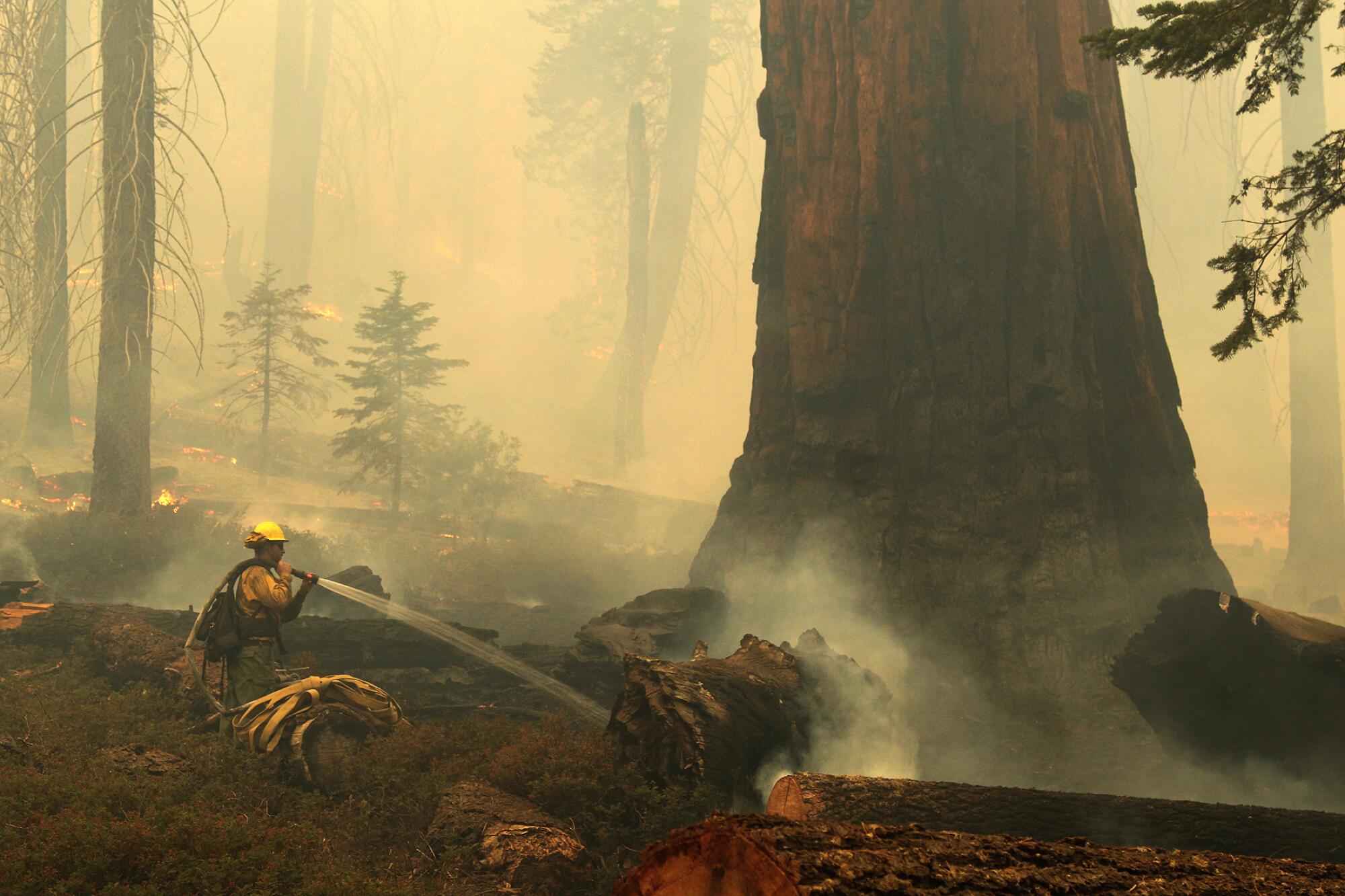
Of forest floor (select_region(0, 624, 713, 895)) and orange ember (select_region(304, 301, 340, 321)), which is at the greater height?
orange ember (select_region(304, 301, 340, 321))

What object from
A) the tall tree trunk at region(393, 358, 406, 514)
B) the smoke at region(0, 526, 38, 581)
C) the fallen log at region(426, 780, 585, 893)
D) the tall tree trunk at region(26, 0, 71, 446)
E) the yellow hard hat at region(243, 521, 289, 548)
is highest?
the tall tree trunk at region(26, 0, 71, 446)

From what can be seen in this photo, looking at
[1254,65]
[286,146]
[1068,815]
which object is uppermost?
[286,146]

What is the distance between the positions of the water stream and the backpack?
3.08ft

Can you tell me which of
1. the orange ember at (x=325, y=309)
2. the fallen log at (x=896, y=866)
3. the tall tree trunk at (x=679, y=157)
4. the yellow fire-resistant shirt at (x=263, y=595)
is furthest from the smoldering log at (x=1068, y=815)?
the orange ember at (x=325, y=309)

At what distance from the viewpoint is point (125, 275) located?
51.0 feet

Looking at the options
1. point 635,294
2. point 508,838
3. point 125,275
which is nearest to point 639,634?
point 508,838

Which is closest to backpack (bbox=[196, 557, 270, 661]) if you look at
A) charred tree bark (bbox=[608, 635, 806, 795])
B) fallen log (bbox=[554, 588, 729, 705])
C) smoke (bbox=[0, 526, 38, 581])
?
fallen log (bbox=[554, 588, 729, 705])

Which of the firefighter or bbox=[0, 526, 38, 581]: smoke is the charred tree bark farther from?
bbox=[0, 526, 38, 581]: smoke

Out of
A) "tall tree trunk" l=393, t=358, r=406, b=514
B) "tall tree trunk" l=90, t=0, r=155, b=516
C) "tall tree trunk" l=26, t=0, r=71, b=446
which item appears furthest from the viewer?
"tall tree trunk" l=393, t=358, r=406, b=514

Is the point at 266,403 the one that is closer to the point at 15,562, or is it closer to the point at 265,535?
the point at 15,562

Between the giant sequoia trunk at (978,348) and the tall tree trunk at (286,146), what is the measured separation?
111 feet

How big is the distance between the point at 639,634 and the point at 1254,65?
7521 millimetres

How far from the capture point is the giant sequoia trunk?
9.57 metres

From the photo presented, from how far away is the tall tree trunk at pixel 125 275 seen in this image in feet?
50.8
